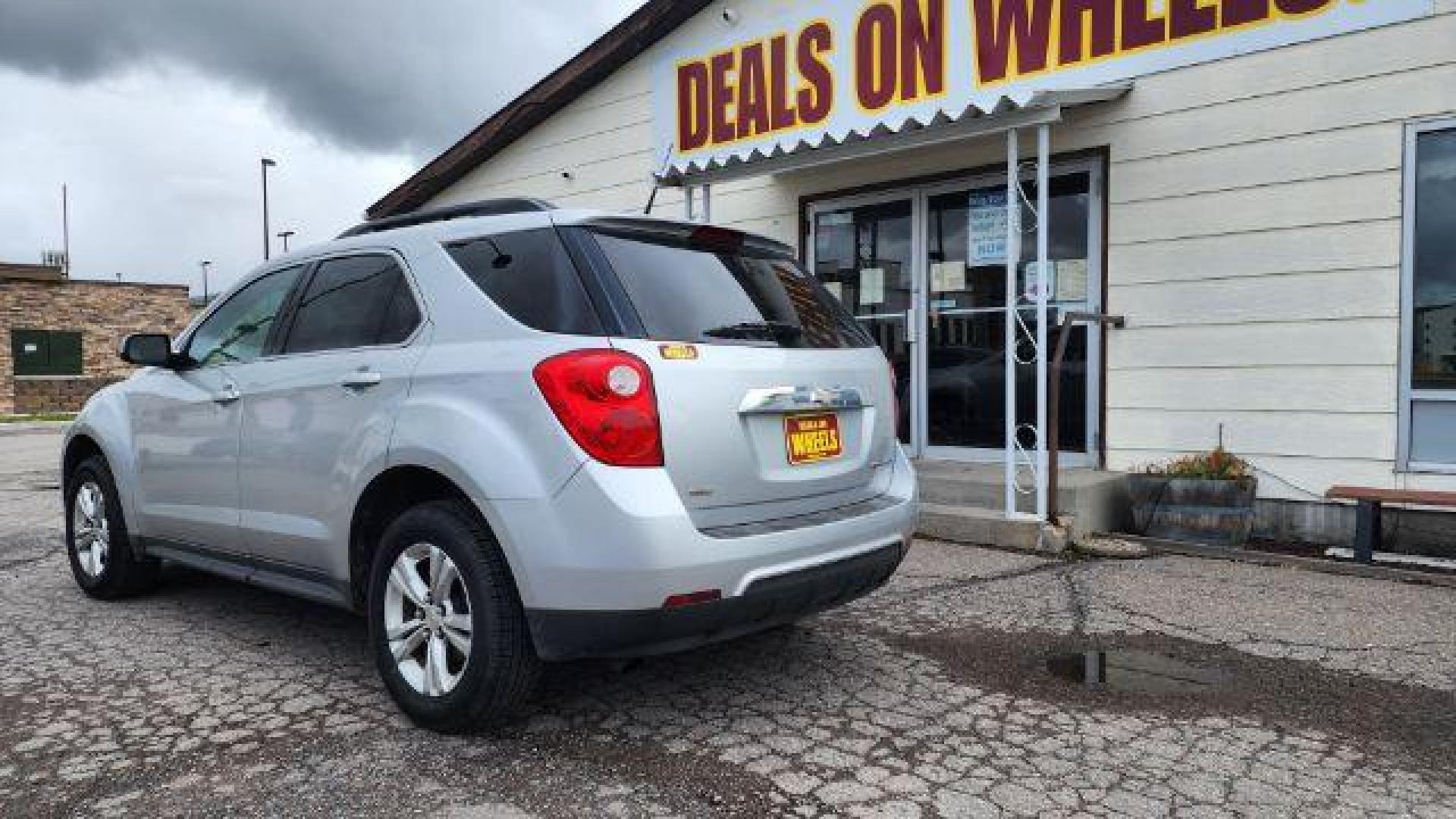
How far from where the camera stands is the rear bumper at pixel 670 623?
2.91 m

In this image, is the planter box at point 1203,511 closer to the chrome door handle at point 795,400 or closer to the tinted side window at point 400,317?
the chrome door handle at point 795,400

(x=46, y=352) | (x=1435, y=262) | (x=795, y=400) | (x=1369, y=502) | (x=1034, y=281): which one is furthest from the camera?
(x=46, y=352)

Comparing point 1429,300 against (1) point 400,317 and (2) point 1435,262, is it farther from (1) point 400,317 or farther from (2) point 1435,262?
(1) point 400,317

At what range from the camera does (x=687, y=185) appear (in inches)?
324

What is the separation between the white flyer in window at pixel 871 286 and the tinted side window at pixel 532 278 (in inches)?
218

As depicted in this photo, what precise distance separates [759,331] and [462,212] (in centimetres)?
128

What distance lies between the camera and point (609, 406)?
9.56ft

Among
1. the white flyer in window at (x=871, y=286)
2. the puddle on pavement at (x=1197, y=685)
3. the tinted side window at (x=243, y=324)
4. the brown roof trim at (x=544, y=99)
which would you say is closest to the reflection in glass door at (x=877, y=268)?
the white flyer in window at (x=871, y=286)

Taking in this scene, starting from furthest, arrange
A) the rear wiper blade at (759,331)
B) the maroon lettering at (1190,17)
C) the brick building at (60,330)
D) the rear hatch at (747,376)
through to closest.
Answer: the brick building at (60,330)
the maroon lettering at (1190,17)
the rear wiper blade at (759,331)
the rear hatch at (747,376)

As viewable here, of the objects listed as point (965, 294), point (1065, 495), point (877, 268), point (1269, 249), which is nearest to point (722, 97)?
point (877, 268)

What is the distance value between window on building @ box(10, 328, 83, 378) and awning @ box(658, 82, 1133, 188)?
28005mm

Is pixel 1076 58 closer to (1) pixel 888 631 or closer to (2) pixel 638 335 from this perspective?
(1) pixel 888 631

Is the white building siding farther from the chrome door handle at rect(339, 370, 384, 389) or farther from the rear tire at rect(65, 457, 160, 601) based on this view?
the rear tire at rect(65, 457, 160, 601)

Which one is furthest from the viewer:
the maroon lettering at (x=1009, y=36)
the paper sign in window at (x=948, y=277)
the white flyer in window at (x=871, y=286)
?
the white flyer in window at (x=871, y=286)
